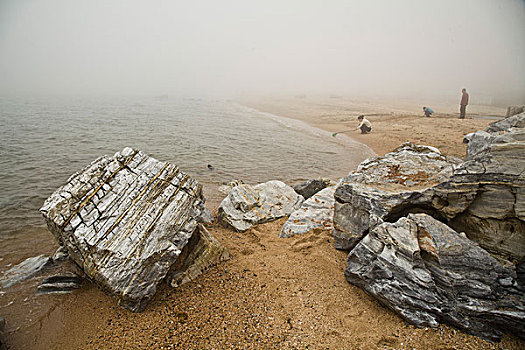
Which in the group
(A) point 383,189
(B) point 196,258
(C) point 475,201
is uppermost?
(C) point 475,201

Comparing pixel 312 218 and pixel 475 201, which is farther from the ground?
pixel 475 201

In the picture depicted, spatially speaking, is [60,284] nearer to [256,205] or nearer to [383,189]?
[256,205]

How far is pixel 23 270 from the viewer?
5.22 m

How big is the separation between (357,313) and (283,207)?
376 centimetres

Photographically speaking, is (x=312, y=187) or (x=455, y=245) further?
(x=312, y=187)

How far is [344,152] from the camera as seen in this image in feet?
48.8

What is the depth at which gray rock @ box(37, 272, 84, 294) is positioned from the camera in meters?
4.53

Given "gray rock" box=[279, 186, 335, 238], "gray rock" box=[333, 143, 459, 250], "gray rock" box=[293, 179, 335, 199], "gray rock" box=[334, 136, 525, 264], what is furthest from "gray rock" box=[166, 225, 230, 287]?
"gray rock" box=[293, 179, 335, 199]

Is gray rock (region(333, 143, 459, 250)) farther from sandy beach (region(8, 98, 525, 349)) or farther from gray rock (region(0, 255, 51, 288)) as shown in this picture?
gray rock (region(0, 255, 51, 288))

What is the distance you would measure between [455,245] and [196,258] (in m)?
3.88

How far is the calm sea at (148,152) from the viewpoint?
845cm

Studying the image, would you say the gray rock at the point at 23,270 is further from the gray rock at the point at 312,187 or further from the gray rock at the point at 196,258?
the gray rock at the point at 312,187

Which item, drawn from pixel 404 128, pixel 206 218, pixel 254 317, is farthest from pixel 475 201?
pixel 404 128

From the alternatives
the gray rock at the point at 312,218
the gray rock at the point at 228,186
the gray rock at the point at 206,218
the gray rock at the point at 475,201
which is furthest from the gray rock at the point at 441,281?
the gray rock at the point at 228,186
